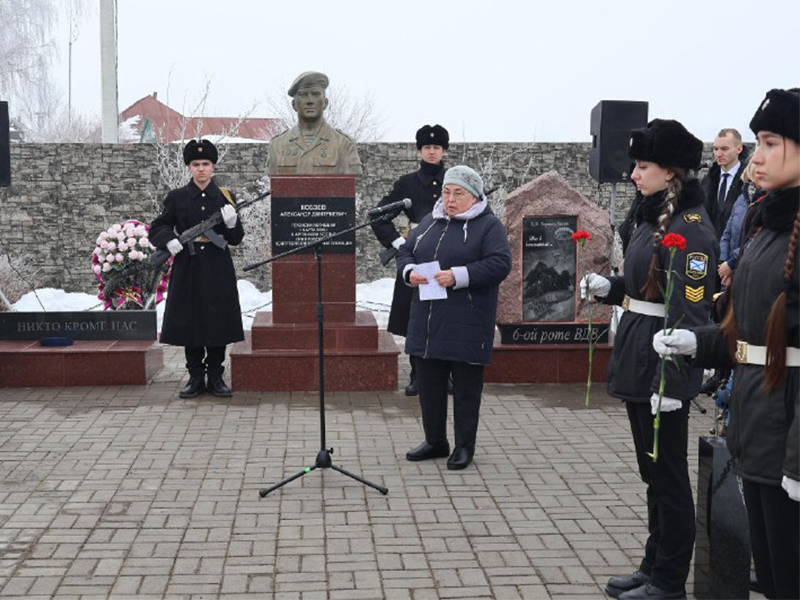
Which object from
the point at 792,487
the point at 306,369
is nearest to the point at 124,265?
the point at 306,369

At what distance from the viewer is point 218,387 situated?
8.39m

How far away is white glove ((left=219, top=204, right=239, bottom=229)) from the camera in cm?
816

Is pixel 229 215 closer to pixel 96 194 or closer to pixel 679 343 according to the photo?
pixel 679 343

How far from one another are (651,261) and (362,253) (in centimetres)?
1542

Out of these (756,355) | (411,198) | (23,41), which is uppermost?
(23,41)

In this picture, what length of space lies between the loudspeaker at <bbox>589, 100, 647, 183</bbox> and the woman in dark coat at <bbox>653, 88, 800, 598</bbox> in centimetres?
785

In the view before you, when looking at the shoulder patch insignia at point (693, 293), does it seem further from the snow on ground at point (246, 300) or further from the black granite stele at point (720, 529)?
the snow on ground at point (246, 300)

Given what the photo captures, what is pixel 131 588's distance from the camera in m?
4.32

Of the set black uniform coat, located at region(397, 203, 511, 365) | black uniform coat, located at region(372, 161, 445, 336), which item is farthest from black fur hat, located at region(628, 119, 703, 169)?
black uniform coat, located at region(372, 161, 445, 336)

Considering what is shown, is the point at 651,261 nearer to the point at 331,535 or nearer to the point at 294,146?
the point at 331,535

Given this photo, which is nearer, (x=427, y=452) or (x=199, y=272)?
(x=427, y=452)

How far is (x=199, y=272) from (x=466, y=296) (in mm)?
2985

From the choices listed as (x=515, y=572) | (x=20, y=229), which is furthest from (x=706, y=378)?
(x=20, y=229)

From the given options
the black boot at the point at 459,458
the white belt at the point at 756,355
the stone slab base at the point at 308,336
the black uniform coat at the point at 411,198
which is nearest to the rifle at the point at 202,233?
the stone slab base at the point at 308,336
